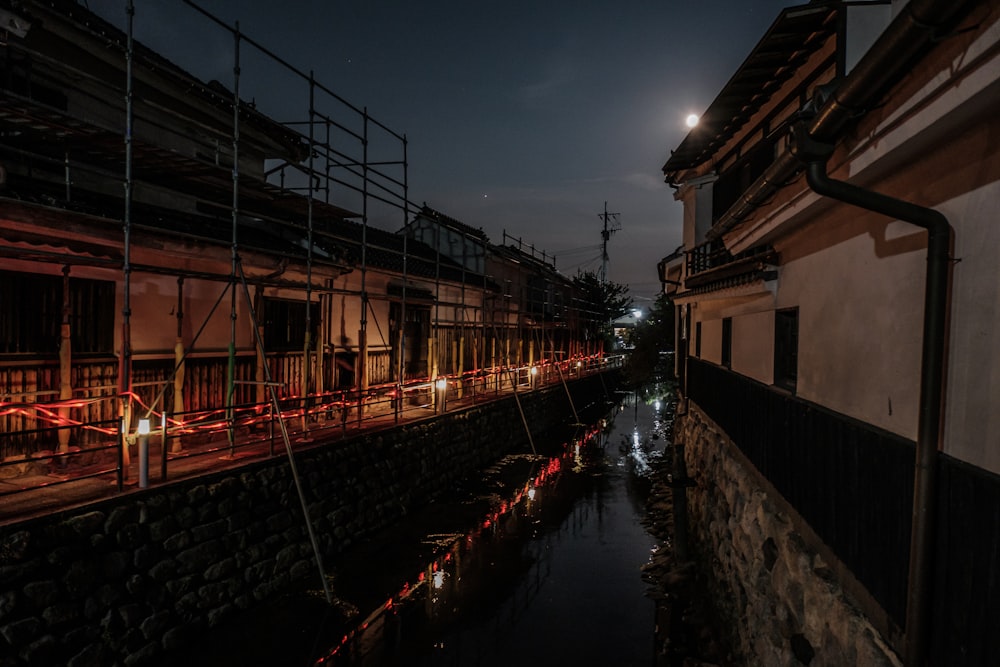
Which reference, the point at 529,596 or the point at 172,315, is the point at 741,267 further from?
the point at 172,315

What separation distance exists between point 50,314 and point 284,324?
5.28m

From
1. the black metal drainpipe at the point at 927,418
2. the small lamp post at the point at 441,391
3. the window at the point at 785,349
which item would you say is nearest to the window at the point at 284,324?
the small lamp post at the point at 441,391

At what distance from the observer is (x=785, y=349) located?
316 inches

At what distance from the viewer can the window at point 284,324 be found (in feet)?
44.9

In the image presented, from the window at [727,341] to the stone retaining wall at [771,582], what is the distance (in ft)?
6.91

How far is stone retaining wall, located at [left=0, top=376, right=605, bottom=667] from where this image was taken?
6230 mm

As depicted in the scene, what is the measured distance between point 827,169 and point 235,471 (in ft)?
30.2

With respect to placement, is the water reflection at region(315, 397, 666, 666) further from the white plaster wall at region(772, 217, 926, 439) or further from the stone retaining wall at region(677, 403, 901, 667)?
the white plaster wall at region(772, 217, 926, 439)

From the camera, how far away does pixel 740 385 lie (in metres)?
9.08

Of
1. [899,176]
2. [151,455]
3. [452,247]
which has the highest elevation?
[452,247]

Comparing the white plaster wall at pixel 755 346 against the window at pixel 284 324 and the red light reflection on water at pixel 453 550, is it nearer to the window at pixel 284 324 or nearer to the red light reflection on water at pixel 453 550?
the red light reflection on water at pixel 453 550

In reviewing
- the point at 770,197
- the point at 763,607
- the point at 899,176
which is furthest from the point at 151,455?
the point at 899,176

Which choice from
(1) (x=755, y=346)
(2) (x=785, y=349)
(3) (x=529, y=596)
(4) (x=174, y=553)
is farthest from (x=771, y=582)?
(4) (x=174, y=553)

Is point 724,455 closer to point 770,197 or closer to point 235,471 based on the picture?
point 770,197
